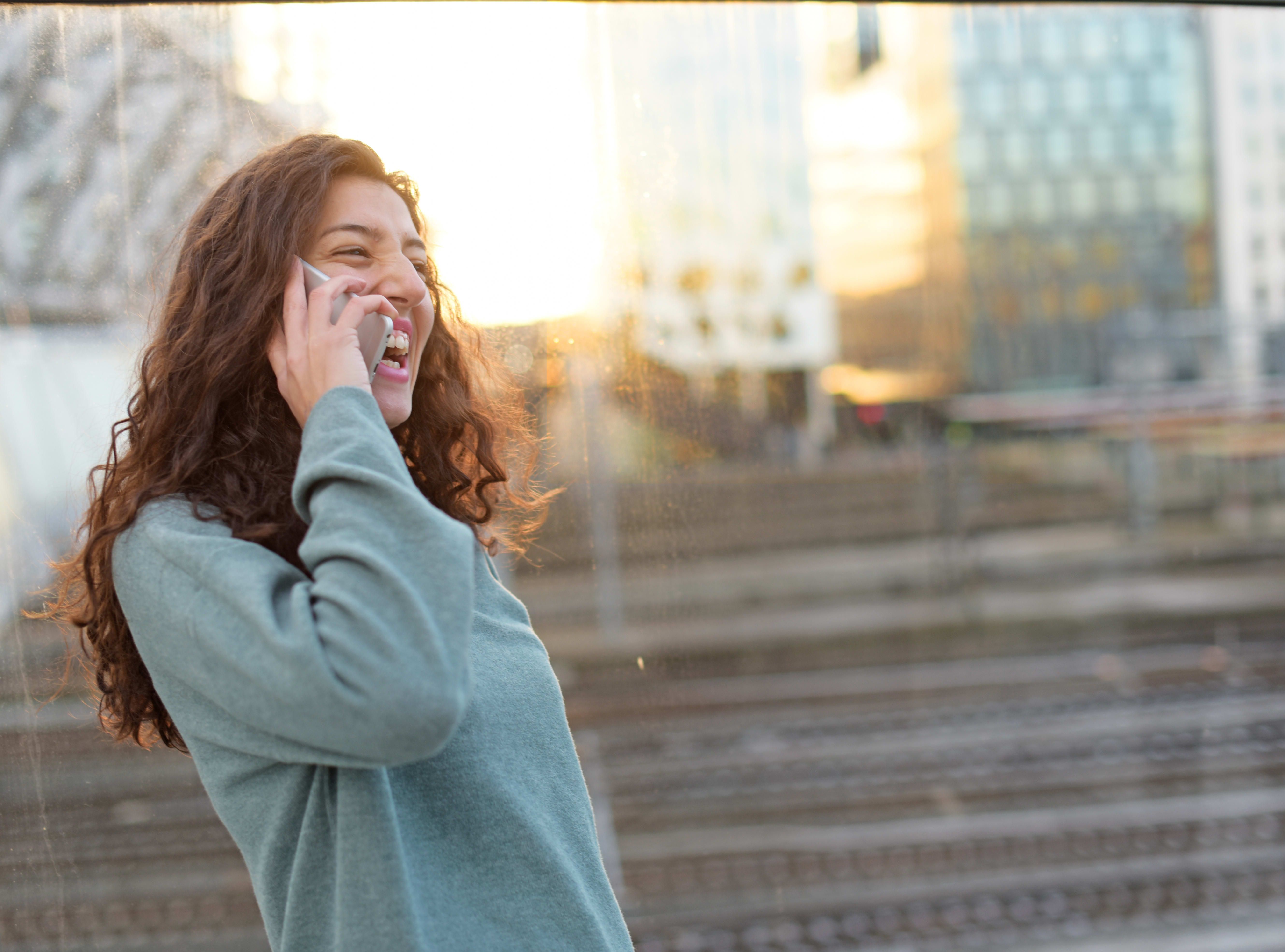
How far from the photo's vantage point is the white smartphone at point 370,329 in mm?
957

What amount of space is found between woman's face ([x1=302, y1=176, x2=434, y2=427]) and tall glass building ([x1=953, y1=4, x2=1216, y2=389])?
38.4ft

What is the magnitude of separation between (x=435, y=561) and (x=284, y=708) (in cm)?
17

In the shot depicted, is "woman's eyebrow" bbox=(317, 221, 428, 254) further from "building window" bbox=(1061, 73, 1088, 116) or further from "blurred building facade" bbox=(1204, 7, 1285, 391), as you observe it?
"building window" bbox=(1061, 73, 1088, 116)

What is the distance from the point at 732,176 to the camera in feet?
8.89

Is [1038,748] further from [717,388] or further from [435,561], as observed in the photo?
[435,561]

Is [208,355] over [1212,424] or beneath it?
over

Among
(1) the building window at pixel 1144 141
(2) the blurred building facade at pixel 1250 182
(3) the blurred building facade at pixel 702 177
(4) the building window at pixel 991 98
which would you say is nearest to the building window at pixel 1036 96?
(4) the building window at pixel 991 98

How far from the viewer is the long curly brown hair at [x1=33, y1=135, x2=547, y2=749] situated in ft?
3.06

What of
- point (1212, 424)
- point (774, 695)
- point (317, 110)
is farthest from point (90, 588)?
point (1212, 424)

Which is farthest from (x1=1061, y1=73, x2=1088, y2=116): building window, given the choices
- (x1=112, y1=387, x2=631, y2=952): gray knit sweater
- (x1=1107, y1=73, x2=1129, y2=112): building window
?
(x1=112, y1=387, x2=631, y2=952): gray knit sweater

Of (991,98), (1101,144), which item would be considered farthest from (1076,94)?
(991,98)

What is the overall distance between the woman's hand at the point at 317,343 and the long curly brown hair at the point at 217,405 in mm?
32

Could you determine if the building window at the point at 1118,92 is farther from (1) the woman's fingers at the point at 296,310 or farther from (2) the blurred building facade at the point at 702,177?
(1) the woman's fingers at the point at 296,310

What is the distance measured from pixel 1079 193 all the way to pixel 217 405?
1632cm
